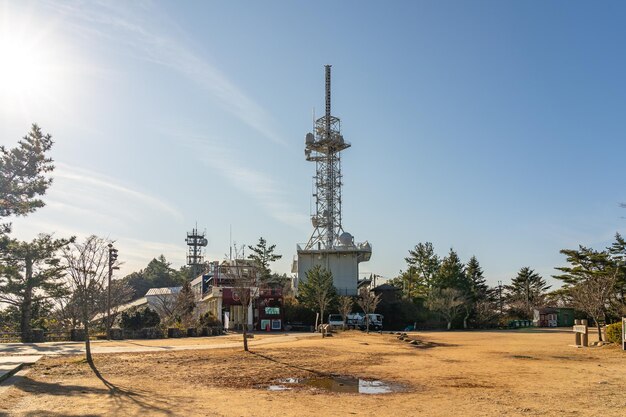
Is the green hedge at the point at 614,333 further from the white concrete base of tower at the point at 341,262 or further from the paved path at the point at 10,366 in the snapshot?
the white concrete base of tower at the point at 341,262

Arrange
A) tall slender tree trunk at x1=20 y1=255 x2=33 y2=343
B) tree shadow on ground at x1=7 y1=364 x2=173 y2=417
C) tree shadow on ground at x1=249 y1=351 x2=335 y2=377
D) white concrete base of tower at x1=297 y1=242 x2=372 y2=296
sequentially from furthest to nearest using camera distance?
white concrete base of tower at x1=297 y1=242 x2=372 y2=296
tall slender tree trunk at x1=20 y1=255 x2=33 y2=343
tree shadow on ground at x1=249 y1=351 x2=335 y2=377
tree shadow on ground at x1=7 y1=364 x2=173 y2=417

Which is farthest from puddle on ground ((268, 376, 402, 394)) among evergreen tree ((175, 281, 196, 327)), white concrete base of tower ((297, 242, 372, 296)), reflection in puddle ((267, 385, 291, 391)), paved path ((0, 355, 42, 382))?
white concrete base of tower ((297, 242, 372, 296))

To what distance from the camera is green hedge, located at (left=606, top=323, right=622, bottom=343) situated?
28.4 meters

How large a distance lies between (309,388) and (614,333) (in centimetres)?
2160

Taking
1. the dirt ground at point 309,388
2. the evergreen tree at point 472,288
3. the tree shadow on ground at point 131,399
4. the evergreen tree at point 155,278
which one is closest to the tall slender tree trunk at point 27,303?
the dirt ground at point 309,388

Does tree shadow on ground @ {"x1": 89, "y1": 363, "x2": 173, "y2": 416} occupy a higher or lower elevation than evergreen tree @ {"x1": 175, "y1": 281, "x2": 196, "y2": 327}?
higher

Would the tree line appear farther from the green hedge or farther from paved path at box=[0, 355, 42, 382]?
paved path at box=[0, 355, 42, 382]

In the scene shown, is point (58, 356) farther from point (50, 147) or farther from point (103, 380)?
point (50, 147)

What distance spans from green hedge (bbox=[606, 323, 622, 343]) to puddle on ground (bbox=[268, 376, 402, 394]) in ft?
61.5

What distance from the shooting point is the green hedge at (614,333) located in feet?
93.3

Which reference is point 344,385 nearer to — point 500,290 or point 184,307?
point 184,307

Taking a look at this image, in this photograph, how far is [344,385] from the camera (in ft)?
52.2

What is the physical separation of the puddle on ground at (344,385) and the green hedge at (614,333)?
18.7 metres

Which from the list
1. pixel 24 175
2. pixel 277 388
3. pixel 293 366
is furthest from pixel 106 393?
pixel 24 175
